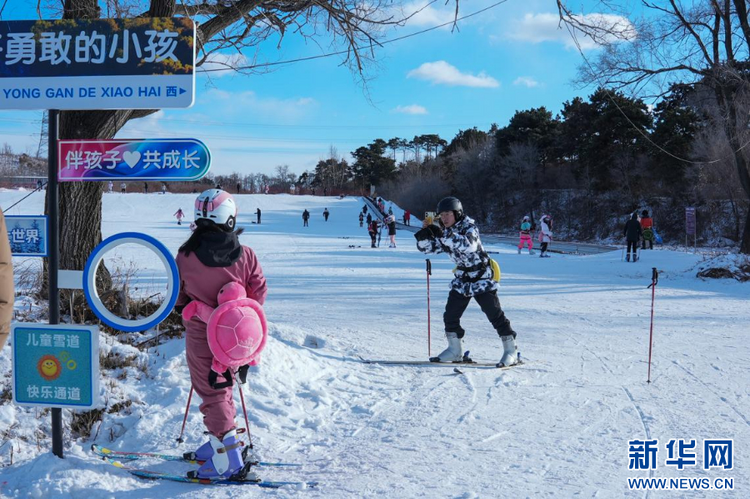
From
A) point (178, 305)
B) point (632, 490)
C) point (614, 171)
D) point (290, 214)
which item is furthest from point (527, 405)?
point (290, 214)

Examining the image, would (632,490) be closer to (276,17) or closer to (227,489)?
(227,489)

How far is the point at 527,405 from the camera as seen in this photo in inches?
190

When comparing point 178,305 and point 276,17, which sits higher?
point 276,17

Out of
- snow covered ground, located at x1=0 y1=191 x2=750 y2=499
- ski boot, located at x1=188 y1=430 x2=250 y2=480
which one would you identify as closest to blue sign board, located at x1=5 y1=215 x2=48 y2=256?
snow covered ground, located at x1=0 y1=191 x2=750 y2=499

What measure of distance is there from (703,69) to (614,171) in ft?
95.4

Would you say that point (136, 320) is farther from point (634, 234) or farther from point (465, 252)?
point (634, 234)

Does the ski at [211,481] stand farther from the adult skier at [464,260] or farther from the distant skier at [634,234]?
the distant skier at [634,234]

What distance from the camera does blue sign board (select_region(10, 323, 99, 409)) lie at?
340 cm

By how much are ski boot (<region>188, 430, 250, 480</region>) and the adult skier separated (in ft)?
9.96

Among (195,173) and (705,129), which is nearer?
(195,173)

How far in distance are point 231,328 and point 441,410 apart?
7.27ft

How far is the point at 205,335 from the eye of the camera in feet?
11.3

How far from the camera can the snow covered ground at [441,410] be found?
3.36m

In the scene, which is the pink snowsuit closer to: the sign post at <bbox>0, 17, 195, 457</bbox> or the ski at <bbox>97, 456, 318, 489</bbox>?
the ski at <bbox>97, 456, 318, 489</bbox>
